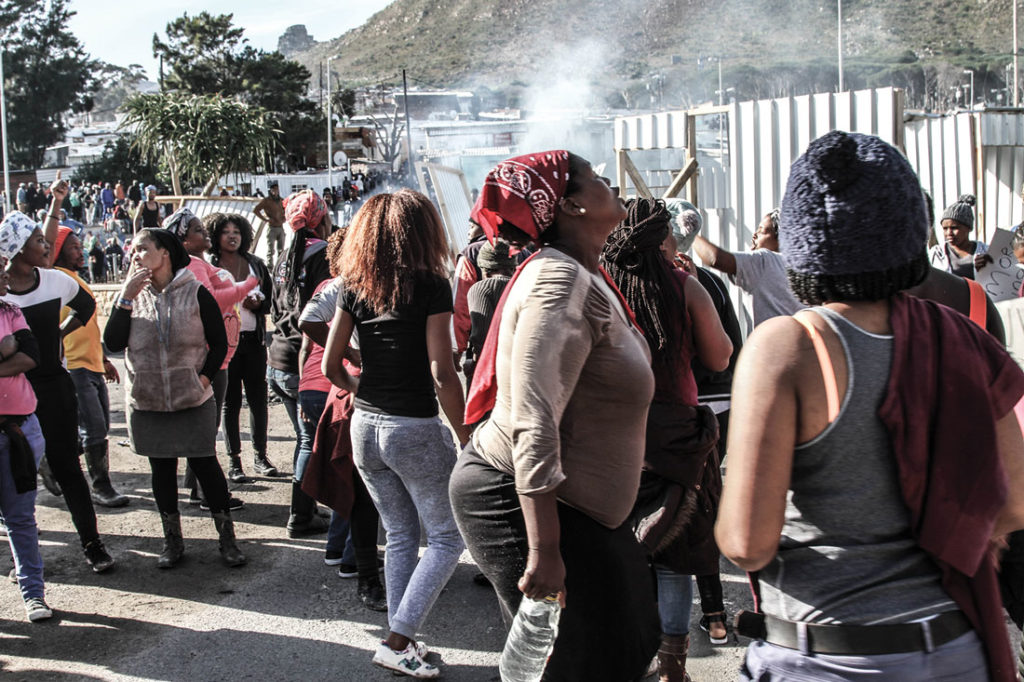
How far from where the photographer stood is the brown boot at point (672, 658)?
11.4ft

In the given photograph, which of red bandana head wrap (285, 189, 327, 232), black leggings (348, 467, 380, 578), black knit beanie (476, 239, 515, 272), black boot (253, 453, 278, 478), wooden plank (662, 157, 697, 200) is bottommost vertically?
black boot (253, 453, 278, 478)

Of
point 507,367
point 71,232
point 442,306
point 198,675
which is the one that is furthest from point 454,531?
point 71,232

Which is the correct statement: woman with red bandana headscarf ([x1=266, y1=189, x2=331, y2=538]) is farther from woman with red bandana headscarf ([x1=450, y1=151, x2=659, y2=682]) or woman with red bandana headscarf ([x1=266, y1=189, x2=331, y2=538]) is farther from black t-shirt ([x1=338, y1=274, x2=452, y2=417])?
woman with red bandana headscarf ([x1=450, y1=151, x2=659, y2=682])

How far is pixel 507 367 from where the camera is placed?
244 centimetres

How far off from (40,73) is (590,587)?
90.6 metres

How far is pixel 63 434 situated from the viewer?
4.93m

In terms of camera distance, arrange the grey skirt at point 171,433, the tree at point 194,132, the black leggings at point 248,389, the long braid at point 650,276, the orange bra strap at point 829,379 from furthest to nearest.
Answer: the tree at point 194,132, the black leggings at point 248,389, the grey skirt at point 171,433, the long braid at point 650,276, the orange bra strap at point 829,379

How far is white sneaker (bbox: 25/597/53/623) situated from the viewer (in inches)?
177

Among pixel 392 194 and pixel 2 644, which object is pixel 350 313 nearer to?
pixel 392 194

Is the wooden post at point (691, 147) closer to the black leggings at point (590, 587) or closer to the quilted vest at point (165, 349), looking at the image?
the quilted vest at point (165, 349)

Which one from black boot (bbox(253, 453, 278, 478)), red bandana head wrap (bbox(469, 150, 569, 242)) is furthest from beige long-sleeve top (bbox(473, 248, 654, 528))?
black boot (bbox(253, 453, 278, 478))

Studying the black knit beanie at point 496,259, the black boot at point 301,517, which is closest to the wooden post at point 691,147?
the black knit beanie at point 496,259

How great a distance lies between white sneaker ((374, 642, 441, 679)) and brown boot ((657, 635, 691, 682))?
0.93 m

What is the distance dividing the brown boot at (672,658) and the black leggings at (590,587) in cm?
96
